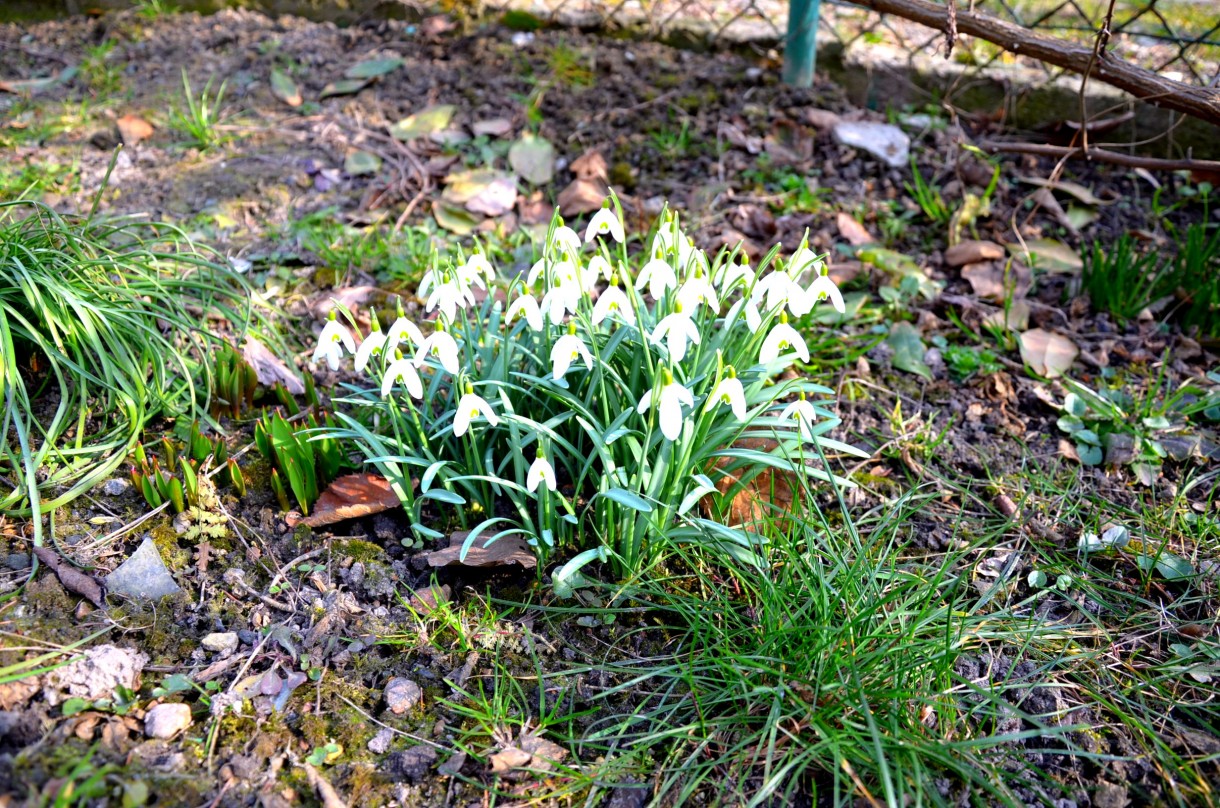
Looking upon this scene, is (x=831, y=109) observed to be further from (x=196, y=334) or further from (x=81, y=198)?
(x=81, y=198)

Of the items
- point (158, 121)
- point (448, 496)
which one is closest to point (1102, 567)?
point (448, 496)

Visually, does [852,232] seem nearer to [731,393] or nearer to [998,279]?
[998,279]

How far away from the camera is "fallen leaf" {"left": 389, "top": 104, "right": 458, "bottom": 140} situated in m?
3.26

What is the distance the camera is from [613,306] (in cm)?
174

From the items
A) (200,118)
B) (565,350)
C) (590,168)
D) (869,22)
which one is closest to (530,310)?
(565,350)

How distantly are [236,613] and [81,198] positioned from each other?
5.95 feet

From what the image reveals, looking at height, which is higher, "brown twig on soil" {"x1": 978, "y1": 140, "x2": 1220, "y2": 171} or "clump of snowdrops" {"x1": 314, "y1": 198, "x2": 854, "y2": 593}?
"brown twig on soil" {"x1": 978, "y1": 140, "x2": 1220, "y2": 171}

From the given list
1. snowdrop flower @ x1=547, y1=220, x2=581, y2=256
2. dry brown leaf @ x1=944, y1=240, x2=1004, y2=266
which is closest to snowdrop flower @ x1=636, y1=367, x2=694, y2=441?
snowdrop flower @ x1=547, y1=220, x2=581, y2=256

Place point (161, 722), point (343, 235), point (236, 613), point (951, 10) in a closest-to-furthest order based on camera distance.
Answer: point (161, 722), point (236, 613), point (951, 10), point (343, 235)

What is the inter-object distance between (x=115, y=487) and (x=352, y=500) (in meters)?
0.52

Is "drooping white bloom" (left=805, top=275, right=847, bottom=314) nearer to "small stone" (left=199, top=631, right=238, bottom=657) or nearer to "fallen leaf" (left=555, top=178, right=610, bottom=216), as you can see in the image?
"small stone" (left=199, top=631, right=238, bottom=657)

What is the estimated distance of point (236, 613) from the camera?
5.56ft

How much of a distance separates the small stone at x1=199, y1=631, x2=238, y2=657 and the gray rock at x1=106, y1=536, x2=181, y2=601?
15 centimetres

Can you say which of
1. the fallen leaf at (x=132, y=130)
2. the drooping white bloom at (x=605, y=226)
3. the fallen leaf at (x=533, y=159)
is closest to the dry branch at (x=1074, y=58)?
the fallen leaf at (x=533, y=159)
